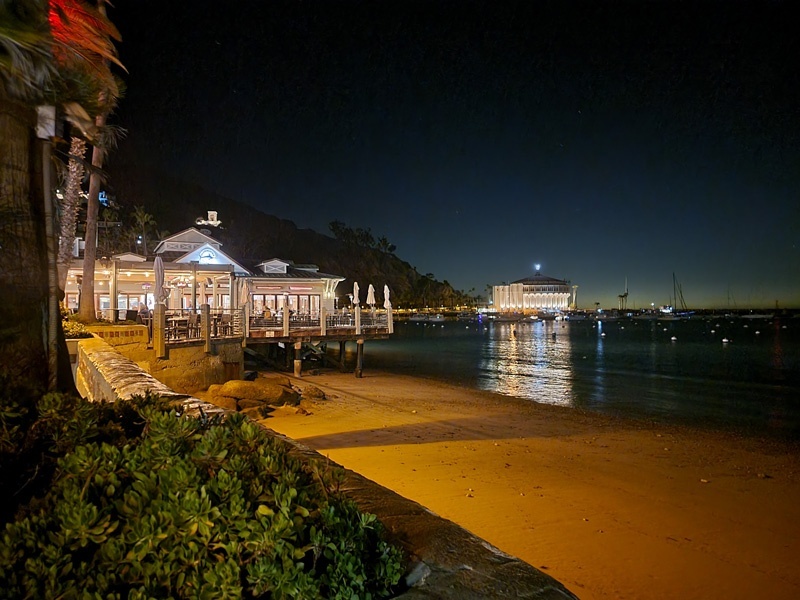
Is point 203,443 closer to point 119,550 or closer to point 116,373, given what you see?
point 119,550

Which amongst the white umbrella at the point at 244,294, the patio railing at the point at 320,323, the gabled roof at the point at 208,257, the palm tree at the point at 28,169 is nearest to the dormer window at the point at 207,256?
the gabled roof at the point at 208,257

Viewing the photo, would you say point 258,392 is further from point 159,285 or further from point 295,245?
point 295,245

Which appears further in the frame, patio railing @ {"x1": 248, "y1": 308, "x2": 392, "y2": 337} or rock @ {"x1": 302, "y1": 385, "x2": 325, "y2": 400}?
patio railing @ {"x1": 248, "y1": 308, "x2": 392, "y2": 337}

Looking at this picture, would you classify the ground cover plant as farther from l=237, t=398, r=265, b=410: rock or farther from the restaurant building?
the restaurant building

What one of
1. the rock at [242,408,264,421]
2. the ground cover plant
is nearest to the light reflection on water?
the rock at [242,408,264,421]

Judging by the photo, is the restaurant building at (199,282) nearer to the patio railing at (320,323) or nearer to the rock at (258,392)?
the patio railing at (320,323)

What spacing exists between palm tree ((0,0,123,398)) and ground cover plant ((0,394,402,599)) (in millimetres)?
2502

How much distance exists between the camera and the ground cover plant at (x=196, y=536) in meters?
1.96

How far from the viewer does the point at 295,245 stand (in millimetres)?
185875

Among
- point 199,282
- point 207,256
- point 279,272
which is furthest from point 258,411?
point 279,272

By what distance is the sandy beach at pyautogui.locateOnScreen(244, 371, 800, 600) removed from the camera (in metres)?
7.42

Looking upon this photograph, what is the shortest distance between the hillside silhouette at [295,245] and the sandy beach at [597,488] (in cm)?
11951

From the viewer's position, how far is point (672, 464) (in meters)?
14.0

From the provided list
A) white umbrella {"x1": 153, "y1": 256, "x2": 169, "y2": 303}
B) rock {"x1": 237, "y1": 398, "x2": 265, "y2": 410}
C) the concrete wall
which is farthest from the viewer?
white umbrella {"x1": 153, "y1": 256, "x2": 169, "y2": 303}
